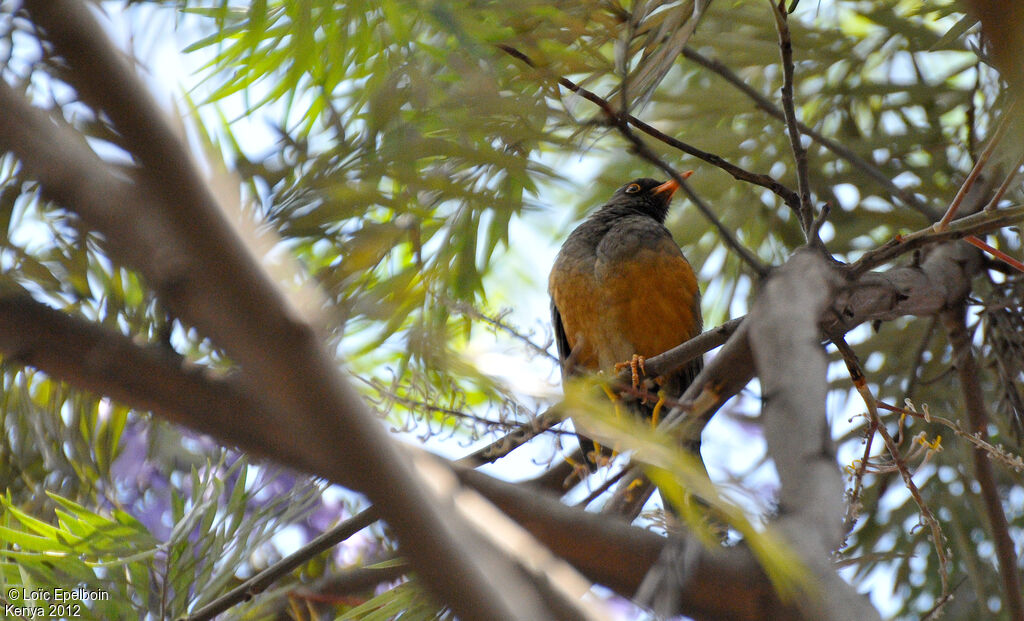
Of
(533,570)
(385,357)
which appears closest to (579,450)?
(385,357)

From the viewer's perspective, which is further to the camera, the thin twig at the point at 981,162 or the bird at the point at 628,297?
the bird at the point at 628,297

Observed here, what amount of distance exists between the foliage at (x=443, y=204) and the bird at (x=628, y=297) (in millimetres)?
151

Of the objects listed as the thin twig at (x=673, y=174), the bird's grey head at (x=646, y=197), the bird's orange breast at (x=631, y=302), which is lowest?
the thin twig at (x=673, y=174)

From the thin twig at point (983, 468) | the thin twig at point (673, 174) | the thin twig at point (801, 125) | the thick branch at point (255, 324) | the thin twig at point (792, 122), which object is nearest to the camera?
the thick branch at point (255, 324)

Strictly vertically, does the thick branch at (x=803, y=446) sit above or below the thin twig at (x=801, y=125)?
below

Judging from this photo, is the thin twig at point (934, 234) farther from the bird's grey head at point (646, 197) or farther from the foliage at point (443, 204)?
the bird's grey head at point (646, 197)

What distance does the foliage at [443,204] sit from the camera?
1.58 meters

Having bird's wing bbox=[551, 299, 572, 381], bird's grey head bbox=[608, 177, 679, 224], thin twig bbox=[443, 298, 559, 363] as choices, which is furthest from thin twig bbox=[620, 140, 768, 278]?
bird's grey head bbox=[608, 177, 679, 224]

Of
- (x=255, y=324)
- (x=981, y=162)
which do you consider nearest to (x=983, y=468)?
(x=981, y=162)

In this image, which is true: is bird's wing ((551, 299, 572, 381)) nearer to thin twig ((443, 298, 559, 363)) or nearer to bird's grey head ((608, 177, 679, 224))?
bird's grey head ((608, 177, 679, 224))

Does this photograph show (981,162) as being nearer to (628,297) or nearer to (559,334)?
(628,297)

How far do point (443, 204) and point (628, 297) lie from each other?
4.57 ft

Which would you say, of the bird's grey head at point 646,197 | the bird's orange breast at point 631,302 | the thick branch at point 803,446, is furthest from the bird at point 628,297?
the thick branch at point 803,446

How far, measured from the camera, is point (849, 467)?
5.87ft
